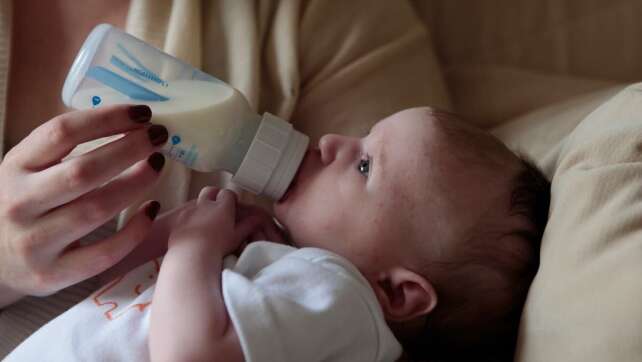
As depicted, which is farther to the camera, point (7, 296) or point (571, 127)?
point (571, 127)

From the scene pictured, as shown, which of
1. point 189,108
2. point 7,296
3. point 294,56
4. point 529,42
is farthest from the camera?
point 529,42

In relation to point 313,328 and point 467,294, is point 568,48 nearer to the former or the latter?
point 467,294

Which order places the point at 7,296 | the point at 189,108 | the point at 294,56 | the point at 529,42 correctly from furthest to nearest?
the point at 529,42 < the point at 294,56 < the point at 7,296 < the point at 189,108

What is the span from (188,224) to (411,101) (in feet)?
1.41

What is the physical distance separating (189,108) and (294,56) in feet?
0.96

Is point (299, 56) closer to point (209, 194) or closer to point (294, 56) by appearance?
point (294, 56)

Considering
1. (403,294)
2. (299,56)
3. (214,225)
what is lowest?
(403,294)

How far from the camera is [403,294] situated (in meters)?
0.89

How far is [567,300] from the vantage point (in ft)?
2.44

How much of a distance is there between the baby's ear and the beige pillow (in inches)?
4.6

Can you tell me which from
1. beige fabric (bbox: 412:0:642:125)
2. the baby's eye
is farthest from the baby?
beige fabric (bbox: 412:0:642:125)

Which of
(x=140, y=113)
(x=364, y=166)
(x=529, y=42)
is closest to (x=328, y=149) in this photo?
(x=364, y=166)

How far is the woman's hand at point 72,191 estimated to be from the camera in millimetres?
777

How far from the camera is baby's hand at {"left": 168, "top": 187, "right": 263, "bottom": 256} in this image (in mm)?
867
